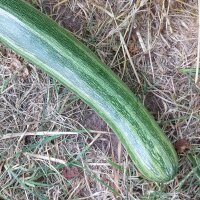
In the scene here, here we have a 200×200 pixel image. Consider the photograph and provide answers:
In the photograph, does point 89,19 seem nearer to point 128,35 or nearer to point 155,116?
point 128,35

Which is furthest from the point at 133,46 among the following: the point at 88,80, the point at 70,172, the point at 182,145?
the point at 70,172

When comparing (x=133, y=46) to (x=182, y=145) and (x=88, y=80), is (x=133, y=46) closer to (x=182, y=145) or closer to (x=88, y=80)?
(x=88, y=80)

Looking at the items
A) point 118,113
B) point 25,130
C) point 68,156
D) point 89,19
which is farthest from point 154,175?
point 89,19

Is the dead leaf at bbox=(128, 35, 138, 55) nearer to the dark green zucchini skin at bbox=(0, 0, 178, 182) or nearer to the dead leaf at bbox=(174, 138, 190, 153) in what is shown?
the dark green zucchini skin at bbox=(0, 0, 178, 182)

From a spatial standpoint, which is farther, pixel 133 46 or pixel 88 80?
pixel 133 46

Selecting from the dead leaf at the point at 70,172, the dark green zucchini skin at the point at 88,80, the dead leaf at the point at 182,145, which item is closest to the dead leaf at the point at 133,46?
the dark green zucchini skin at the point at 88,80

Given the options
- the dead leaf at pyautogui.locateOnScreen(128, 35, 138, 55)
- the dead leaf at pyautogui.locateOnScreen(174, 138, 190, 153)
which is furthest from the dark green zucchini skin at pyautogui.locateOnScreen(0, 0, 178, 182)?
the dead leaf at pyautogui.locateOnScreen(128, 35, 138, 55)
